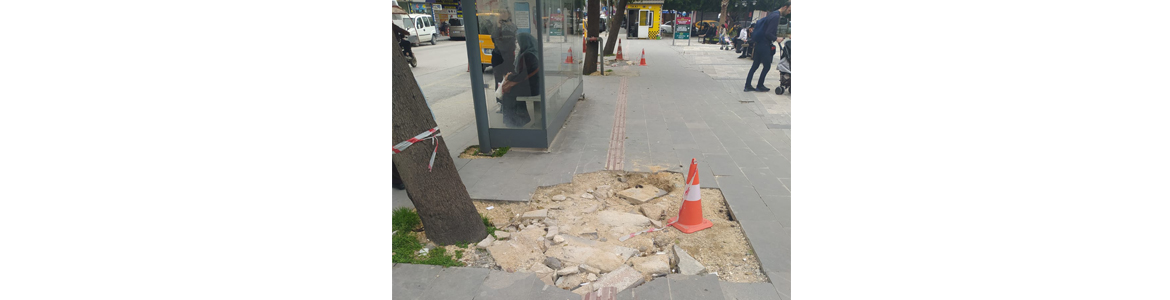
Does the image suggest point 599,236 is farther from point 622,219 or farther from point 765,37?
point 765,37

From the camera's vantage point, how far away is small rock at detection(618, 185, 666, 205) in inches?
167

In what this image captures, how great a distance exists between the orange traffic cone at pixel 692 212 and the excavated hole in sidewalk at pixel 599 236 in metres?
0.05

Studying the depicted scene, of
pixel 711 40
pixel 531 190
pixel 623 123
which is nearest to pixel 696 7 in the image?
pixel 711 40

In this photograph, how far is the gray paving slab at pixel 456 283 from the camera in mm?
2717

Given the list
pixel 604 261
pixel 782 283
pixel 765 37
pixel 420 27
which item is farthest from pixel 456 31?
pixel 782 283

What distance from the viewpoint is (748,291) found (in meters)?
2.73

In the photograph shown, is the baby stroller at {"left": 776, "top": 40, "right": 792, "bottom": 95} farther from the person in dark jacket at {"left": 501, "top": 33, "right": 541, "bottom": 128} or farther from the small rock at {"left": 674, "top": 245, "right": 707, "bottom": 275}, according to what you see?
the small rock at {"left": 674, "top": 245, "right": 707, "bottom": 275}

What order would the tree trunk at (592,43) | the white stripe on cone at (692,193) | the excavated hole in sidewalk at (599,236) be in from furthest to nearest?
the tree trunk at (592,43) → the white stripe on cone at (692,193) → the excavated hole in sidewalk at (599,236)

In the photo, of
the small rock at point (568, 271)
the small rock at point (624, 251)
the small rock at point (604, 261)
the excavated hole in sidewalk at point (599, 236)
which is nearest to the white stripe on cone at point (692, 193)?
the excavated hole in sidewalk at point (599, 236)

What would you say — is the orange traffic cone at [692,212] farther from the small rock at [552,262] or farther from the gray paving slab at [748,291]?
the small rock at [552,262]

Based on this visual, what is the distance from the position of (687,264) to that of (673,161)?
2.32 m

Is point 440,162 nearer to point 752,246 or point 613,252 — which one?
point 613,252

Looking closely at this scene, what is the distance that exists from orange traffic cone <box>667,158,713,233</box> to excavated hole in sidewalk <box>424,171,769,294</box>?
5 centimetres

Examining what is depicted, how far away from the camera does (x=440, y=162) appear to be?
3102mm
